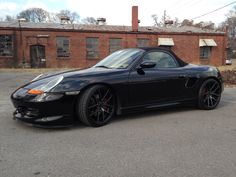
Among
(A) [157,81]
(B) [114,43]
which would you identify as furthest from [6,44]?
(A) [157,81]

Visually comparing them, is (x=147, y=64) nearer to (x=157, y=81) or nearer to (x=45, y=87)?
(x=157, y=81)

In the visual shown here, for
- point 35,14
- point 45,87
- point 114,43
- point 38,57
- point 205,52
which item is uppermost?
point 35,14

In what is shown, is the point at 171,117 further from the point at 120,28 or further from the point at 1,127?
the point at 120,28

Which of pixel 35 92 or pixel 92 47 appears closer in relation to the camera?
pixel 35 92

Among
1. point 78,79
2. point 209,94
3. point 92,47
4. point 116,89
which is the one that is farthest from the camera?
point 92,47

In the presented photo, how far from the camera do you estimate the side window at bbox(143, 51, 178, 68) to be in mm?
6409

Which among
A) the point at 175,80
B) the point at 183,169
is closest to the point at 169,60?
the point at 175,80

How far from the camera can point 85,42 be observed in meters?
32.8

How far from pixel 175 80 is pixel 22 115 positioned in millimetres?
3240

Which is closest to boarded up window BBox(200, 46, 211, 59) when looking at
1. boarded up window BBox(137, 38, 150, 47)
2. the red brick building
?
the red brick building

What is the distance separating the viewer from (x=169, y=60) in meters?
6.76

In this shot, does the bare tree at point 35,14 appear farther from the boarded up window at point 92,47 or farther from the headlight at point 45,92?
the headlight at point 45,92

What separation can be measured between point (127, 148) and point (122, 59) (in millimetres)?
2515

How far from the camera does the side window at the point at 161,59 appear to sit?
252 inches
